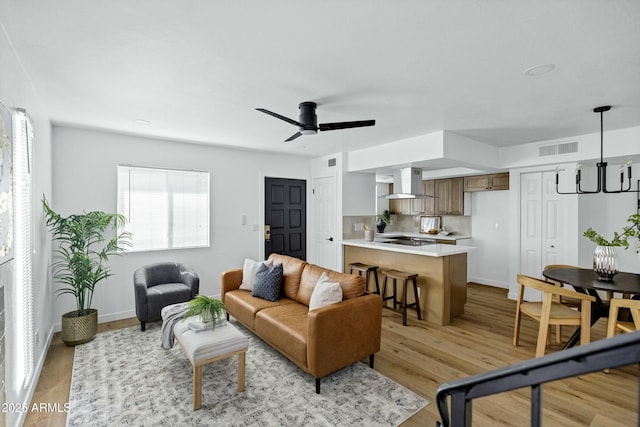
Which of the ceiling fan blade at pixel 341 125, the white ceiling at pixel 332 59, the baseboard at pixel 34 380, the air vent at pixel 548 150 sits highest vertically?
the white ceiling at pixel 332 59

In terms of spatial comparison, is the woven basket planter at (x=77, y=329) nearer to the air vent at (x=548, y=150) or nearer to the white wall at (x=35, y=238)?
the white wall at (x=35, y=238)

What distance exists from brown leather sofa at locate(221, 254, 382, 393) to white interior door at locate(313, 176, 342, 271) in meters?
2.05

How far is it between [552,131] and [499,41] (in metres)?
2.81

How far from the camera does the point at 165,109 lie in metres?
3.28

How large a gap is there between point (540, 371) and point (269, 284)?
330cm

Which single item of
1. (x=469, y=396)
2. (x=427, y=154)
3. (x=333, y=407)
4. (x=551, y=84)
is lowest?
(x=333, y=407)

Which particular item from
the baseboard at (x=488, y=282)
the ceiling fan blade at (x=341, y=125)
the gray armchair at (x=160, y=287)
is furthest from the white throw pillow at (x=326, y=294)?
the baseboard at (x=488, y=282)

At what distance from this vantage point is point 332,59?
7.32 ft

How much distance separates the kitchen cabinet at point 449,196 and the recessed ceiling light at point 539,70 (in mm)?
4046

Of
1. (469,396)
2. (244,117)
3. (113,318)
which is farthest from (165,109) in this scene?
(469,396)

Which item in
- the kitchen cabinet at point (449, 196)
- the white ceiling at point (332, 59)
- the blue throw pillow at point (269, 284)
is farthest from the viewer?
the kitchen cabinet at point (449, 196)

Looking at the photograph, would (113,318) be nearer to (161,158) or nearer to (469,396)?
(161,158)

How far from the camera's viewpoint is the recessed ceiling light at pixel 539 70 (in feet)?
7.58

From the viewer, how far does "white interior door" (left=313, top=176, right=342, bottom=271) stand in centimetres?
575
